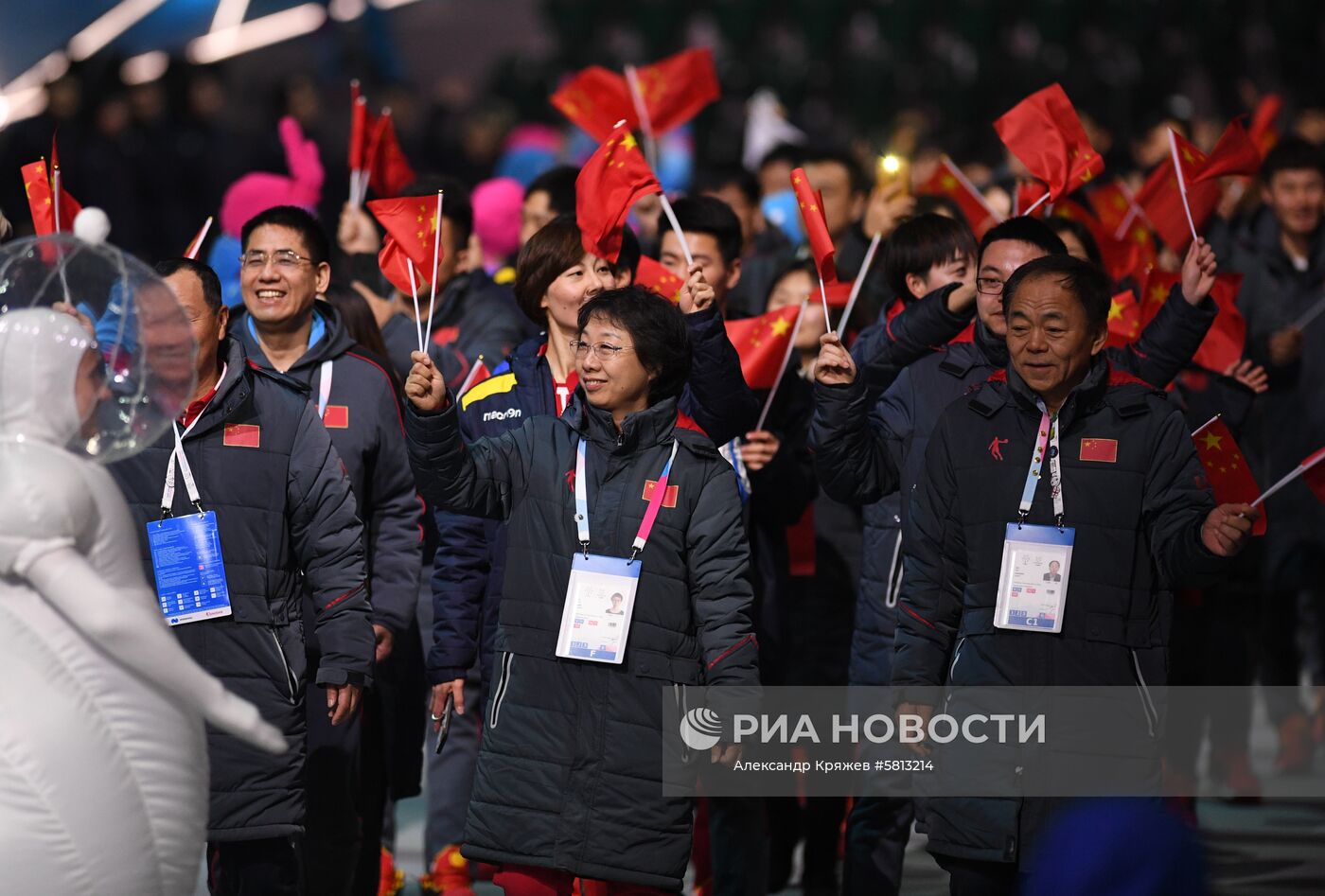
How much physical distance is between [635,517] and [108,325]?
4.59 ft

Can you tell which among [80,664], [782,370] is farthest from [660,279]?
[80,664]

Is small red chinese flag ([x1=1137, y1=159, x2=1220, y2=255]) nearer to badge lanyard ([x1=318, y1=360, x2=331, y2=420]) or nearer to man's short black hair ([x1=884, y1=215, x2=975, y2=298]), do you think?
man's short black hair ([x1=884, y1=215, x2=975, y2=298])

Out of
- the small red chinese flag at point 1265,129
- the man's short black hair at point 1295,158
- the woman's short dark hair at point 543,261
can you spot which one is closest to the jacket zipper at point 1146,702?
the woman's short dark hair at point 543,261

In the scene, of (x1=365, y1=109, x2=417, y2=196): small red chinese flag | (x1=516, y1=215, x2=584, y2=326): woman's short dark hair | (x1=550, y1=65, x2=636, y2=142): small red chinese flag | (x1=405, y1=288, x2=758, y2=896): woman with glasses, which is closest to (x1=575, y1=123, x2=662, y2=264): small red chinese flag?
(x1=516, y1=215, x2=584, y2=326): woman's short dark hair

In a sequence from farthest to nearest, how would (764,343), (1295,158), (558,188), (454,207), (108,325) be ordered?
(1295,158) → (558,188) → (454,207) → (764,343) → (108,325)

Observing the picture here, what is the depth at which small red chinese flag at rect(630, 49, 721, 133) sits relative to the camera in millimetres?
7996

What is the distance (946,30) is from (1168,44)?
2.36 metres

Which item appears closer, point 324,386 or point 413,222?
point 413,222

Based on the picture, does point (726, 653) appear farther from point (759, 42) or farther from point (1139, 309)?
point (759, 42)

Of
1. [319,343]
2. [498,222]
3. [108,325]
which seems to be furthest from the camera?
[498,222]

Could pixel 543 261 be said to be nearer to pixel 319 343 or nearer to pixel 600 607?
pixel 319 343

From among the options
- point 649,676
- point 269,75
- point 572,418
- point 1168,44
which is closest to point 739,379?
point 572,418

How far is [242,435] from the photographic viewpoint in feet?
16.0

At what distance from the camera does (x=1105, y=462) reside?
460 cm
